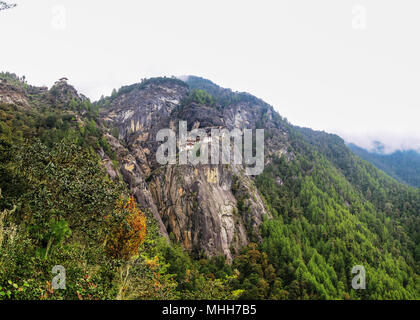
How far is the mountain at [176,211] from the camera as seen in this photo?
679 inches

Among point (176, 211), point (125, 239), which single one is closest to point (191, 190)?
point (176, 211)

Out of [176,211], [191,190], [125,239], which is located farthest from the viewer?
[191,190]

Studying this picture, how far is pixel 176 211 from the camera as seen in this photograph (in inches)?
2692

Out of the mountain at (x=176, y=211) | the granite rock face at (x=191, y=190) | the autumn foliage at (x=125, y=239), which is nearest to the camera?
the mountain at (x=176, y=211)

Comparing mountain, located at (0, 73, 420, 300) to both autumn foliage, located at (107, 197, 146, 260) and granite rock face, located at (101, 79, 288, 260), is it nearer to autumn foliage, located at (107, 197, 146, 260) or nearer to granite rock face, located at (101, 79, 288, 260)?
autumn foliage, located at (107, 197, 146, 260)

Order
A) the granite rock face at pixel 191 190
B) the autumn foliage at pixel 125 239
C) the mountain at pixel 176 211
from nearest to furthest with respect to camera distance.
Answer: the mountain at pixel 176 211
the autumn foliage at pixel 125 239
the granite rock face at pixel 191 190

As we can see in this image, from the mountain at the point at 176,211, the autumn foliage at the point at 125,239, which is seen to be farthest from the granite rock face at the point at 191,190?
the autumn foliage at the point at 125,239

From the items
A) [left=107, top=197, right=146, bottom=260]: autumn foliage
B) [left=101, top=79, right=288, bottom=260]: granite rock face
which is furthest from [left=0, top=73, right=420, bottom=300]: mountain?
[left=101, top=79, right=288, bottom=260]: granite rock face

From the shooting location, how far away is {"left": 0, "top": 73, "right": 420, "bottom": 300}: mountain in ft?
56.5

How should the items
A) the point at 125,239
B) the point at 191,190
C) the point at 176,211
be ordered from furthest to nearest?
the point at 191,190 → the point at 176,211 → the point at 125,239

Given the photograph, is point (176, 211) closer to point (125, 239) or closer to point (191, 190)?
point (191, 190)

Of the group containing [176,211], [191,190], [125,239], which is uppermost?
[125,239]

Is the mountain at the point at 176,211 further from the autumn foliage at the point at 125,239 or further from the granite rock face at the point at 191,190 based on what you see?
the granite rock face at the point at 191,190
